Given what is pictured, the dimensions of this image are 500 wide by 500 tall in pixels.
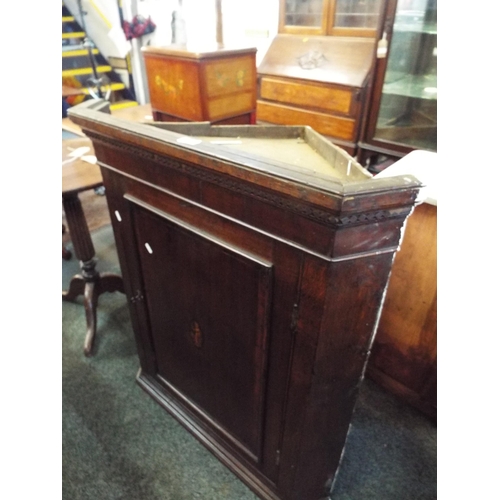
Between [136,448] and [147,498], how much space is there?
0.58 ft

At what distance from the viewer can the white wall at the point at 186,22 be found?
301 centimetres

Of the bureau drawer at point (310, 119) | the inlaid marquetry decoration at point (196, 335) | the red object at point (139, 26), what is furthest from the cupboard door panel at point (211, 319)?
the red object at point (139, 26)

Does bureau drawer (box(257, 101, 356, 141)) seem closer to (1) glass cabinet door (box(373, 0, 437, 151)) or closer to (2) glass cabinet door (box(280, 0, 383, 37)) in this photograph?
(1) glass cabinet door (box(373, 0, 437, 151))

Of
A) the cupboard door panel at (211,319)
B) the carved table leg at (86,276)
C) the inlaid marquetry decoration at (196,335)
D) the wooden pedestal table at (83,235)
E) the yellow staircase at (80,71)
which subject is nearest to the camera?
the cupboard door panel at (211,319)

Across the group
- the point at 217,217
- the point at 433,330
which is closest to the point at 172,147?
the point at 217,217

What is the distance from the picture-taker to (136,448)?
4.46ft

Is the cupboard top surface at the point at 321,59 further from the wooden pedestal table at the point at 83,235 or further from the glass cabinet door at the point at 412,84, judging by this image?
the wooden pedestal table at the point at 83,235

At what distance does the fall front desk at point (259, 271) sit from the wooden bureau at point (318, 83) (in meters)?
1.60

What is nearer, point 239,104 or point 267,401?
point 267,401

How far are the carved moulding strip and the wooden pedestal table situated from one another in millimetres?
774

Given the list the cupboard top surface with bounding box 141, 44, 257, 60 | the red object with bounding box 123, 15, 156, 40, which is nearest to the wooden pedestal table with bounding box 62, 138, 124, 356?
the cupboard top surface with bounding box 141, 44, 257, 60

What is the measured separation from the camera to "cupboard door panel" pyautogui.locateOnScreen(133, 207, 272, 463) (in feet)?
2.88

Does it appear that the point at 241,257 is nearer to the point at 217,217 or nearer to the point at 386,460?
the point at 217,217

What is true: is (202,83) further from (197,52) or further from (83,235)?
(83,235)
